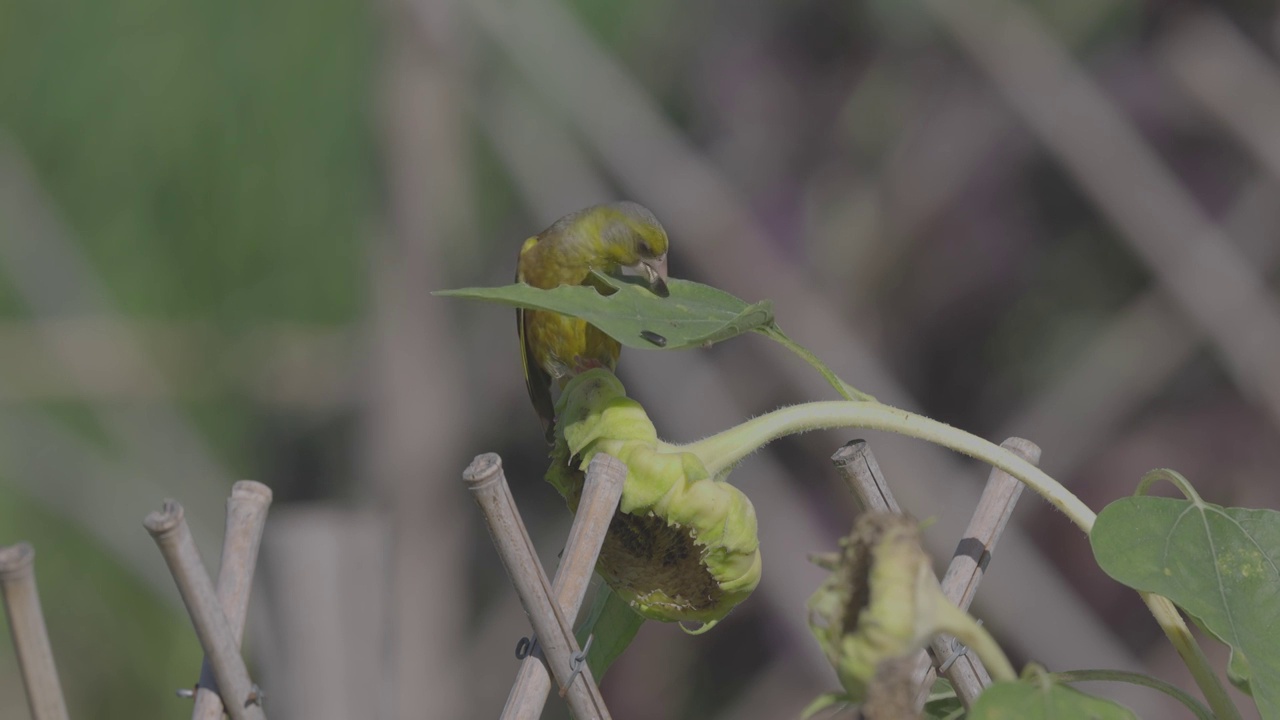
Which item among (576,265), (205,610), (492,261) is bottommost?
(205,610)

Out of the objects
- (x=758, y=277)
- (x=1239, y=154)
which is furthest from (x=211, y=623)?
(x=1239, y=154)

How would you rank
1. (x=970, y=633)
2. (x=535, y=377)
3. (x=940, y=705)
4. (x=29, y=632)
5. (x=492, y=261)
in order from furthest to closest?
(x=492, y=261)
(x=535, y=377)
(x=940, y=705)
(x=29, y=632)
(x=970, y=633)

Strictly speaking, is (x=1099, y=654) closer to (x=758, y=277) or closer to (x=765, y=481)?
(x=765, y=481)

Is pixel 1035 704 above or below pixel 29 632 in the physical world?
below

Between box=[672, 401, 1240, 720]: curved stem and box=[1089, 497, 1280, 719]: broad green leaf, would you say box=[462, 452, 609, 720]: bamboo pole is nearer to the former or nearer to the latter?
box=[672, 401, 1240, 720]: curved stem

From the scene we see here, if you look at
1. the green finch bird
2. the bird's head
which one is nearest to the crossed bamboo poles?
the green finch bird

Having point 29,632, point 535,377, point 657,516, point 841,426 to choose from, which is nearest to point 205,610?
point 29,632

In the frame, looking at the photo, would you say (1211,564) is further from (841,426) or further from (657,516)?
(657,516)
